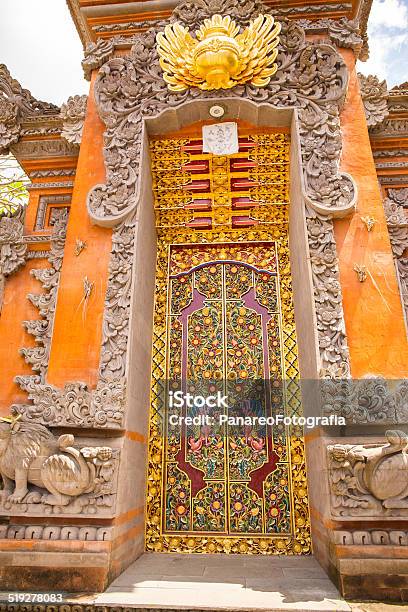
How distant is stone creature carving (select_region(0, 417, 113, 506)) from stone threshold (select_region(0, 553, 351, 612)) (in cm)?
87

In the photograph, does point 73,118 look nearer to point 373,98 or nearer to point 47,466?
point 373,98

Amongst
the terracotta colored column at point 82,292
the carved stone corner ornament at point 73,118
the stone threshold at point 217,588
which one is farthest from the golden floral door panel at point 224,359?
the carved stone corner ornament at point 73,118

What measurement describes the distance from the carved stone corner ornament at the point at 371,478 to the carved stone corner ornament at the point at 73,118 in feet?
18.9

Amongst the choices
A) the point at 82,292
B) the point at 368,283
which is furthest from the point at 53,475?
the point at 368,283

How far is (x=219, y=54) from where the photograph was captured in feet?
19.0

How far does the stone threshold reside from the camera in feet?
11.7

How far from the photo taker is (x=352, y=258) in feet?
16.7

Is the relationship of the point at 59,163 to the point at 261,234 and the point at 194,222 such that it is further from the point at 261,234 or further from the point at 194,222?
the point at 261,234

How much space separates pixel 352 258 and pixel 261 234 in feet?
6.74

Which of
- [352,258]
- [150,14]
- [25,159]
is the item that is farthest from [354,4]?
[25,159]

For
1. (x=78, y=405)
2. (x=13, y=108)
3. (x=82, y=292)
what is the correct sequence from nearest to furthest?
(x=78, y=405)
(x=82, y=292)
(x=13, y=108)

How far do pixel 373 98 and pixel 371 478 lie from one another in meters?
5.32

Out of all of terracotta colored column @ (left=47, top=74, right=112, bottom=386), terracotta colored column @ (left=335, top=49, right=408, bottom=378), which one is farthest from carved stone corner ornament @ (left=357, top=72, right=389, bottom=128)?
terracotta colored column @ (left=47, top=74, right=112, bottom=386)

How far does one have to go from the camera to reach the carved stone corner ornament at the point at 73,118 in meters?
6.63
